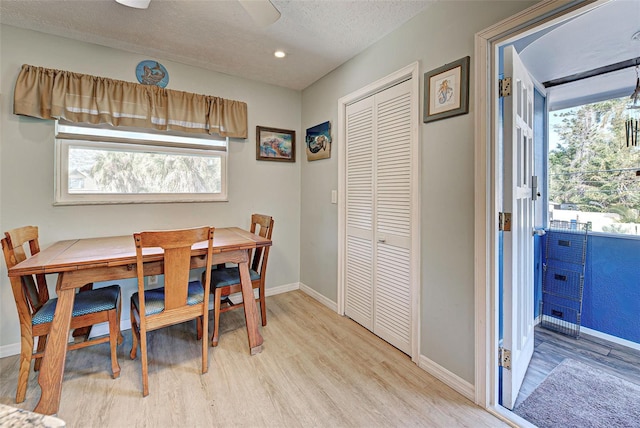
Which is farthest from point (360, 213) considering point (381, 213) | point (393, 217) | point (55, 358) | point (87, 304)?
point (55, 358)

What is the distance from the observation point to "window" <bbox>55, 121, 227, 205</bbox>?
2.27 metres

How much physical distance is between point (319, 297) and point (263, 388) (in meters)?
1.40

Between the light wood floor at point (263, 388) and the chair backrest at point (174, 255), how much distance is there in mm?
522

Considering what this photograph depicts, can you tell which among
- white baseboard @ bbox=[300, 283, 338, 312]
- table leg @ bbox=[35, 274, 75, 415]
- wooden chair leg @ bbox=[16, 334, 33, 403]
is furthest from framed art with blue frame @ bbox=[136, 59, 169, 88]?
white baseboard @ bbox=[300, 283, 338, 312]

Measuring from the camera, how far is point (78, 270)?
158 cm

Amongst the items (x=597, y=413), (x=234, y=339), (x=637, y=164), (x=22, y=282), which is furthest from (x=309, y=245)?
(x=637, y=164)

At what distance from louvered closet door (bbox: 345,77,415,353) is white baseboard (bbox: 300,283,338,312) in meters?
0.20

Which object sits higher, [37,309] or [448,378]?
[37,309]

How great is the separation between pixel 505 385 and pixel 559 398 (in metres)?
0.45

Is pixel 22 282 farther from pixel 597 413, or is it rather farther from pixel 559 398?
pixel 597 413

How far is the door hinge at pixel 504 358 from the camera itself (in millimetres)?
1589

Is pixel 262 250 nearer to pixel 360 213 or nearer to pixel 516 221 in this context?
pixel 360 213

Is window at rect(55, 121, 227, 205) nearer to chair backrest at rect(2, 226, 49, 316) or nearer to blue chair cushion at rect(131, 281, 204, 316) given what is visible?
chair backrest at rect(2, 226, 49, 316)

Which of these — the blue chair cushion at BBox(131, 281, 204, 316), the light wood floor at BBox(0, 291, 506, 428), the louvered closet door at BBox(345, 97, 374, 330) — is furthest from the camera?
the louvered closet door at BBox(345, 97, 374, 330)
